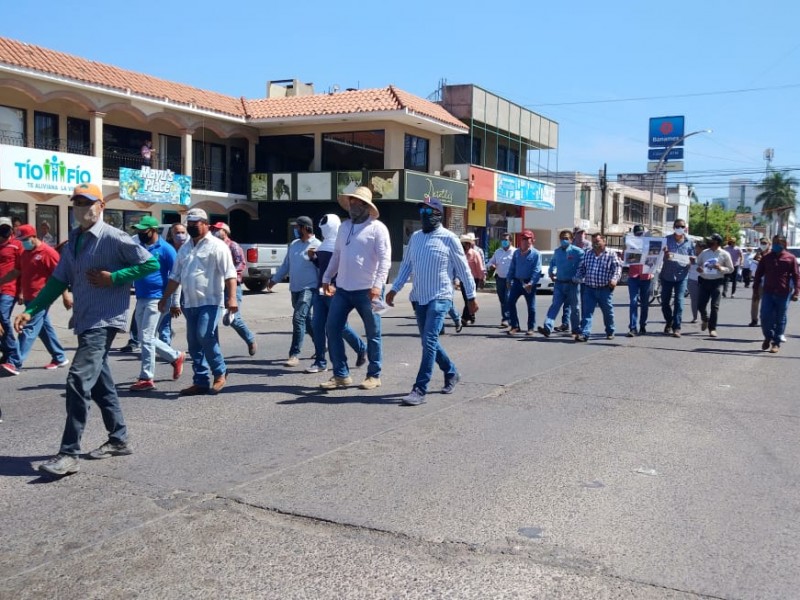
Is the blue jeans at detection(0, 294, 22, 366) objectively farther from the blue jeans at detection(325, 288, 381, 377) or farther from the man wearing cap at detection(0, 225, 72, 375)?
the blue jeans at detection(325, 288, 381, 377)

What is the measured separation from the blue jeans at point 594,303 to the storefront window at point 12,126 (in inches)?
744

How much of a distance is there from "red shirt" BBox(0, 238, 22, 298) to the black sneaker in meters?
4.75

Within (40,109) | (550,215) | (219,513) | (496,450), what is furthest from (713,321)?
(550,215)

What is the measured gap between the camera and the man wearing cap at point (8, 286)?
9484mm

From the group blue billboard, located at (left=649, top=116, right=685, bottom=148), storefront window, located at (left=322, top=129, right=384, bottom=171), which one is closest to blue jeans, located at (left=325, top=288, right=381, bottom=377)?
storefront window, located at (left=322, top=129, right=384, bottom=171)

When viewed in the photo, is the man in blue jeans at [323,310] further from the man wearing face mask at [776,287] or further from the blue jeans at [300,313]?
the man wearing face mask at [776,287]

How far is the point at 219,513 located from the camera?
15.2 ft

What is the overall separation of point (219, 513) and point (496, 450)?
2300mm

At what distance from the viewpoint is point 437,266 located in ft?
26.1

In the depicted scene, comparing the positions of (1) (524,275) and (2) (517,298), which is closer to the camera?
(1) (524,275)

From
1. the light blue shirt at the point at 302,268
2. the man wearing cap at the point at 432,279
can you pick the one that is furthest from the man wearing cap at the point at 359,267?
the light blue shirt at the point at 302,268

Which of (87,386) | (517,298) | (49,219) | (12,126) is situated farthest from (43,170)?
(87,386)

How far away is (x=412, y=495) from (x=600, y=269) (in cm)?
866

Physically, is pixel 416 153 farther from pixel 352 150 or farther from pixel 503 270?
pixel 503 270
